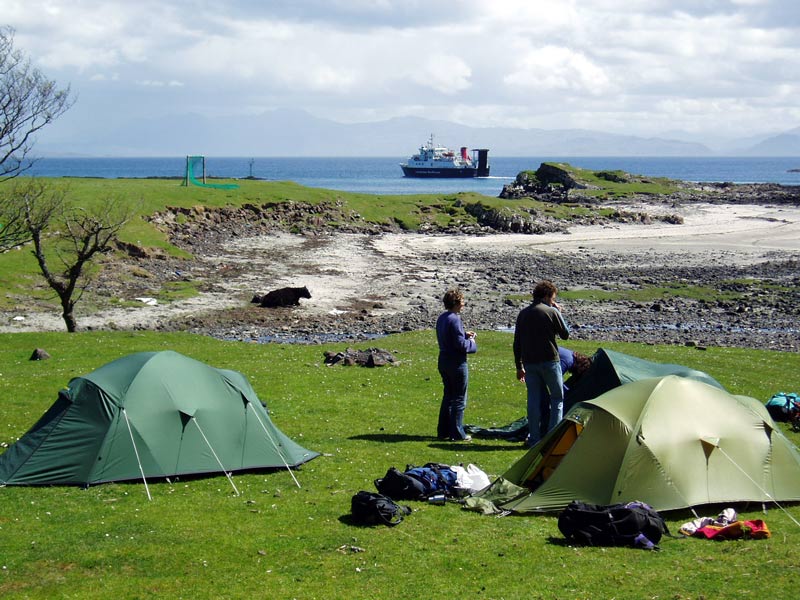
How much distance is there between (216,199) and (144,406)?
64085mm

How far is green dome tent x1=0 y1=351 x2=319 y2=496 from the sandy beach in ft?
76.4

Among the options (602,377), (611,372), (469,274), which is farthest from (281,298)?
(611,372)

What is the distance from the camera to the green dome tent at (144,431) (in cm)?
1470

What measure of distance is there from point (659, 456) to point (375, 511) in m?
4.36

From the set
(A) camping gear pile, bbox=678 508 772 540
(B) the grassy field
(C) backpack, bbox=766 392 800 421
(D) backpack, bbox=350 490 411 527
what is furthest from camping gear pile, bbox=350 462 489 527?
(C) backpack, bbox=766 392 800 421

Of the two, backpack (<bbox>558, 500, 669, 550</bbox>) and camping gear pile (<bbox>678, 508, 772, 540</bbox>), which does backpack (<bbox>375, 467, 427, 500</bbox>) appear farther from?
camping gear pile (<bbox>678, 508, 772, 540</bbox>)

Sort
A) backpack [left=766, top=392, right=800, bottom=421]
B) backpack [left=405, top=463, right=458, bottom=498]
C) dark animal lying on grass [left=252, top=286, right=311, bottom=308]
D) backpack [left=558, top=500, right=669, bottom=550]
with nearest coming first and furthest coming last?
backpack [left=558, top=500, right=669, bottom=550] → backpack [left=405, top=463, right=458, bottom=498] → backpack [left=766, top=392, right=800, bottom=421] → dark animal lying on grass [left=252, top=286, right=311, bottom=308]

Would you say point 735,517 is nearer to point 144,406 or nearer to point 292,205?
point 144,406

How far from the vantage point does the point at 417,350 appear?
31297 mm

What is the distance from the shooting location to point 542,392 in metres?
16.3

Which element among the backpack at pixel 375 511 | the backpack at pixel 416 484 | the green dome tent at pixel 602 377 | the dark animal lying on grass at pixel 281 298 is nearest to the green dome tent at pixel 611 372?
the green dome tent at pixel 602 377

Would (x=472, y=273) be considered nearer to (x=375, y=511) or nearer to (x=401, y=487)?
(x=401, y=487)

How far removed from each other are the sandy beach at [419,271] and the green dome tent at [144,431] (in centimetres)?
2330

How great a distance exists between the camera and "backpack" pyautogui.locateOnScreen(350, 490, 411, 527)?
40.8ft
